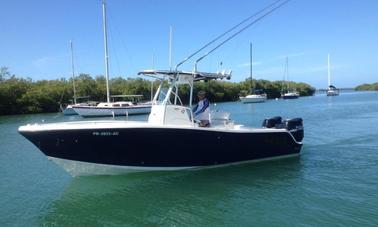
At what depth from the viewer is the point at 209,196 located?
37.8 feet

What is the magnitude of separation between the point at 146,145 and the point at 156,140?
1.21 feet

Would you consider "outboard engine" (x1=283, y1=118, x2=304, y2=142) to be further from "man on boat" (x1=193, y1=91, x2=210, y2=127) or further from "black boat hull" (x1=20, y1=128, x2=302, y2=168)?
"man on boat" (x1=193, y1=91, x2=210, y2=127)

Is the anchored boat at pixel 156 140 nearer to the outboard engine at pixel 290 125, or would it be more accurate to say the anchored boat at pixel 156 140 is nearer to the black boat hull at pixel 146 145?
the black boat hull at pixel 146 145

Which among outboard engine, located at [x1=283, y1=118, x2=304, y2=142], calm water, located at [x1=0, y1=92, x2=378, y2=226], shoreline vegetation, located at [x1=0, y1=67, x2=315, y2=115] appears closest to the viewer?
calm water, located at [x1=0, y1=92, x2=378, y2=226]

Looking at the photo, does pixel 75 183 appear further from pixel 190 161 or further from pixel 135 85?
pixel 135 85

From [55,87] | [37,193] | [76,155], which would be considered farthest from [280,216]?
[55,87]

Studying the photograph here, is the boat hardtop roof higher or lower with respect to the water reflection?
higher

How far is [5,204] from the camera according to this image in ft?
37.3

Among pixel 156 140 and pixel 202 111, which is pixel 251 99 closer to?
pixel 202 111

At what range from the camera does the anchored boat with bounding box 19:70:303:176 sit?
1227cm

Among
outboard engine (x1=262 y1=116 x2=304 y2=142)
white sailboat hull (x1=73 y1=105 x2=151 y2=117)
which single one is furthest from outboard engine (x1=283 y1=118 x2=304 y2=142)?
white sailboat hull (x1=73 y1=105 x2=151 y2=117)

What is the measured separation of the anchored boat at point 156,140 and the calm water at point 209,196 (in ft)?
1.67

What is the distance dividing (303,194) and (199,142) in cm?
383

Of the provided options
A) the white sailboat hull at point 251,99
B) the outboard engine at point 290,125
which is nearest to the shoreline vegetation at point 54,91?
the white sailboat hull at point 251,99
